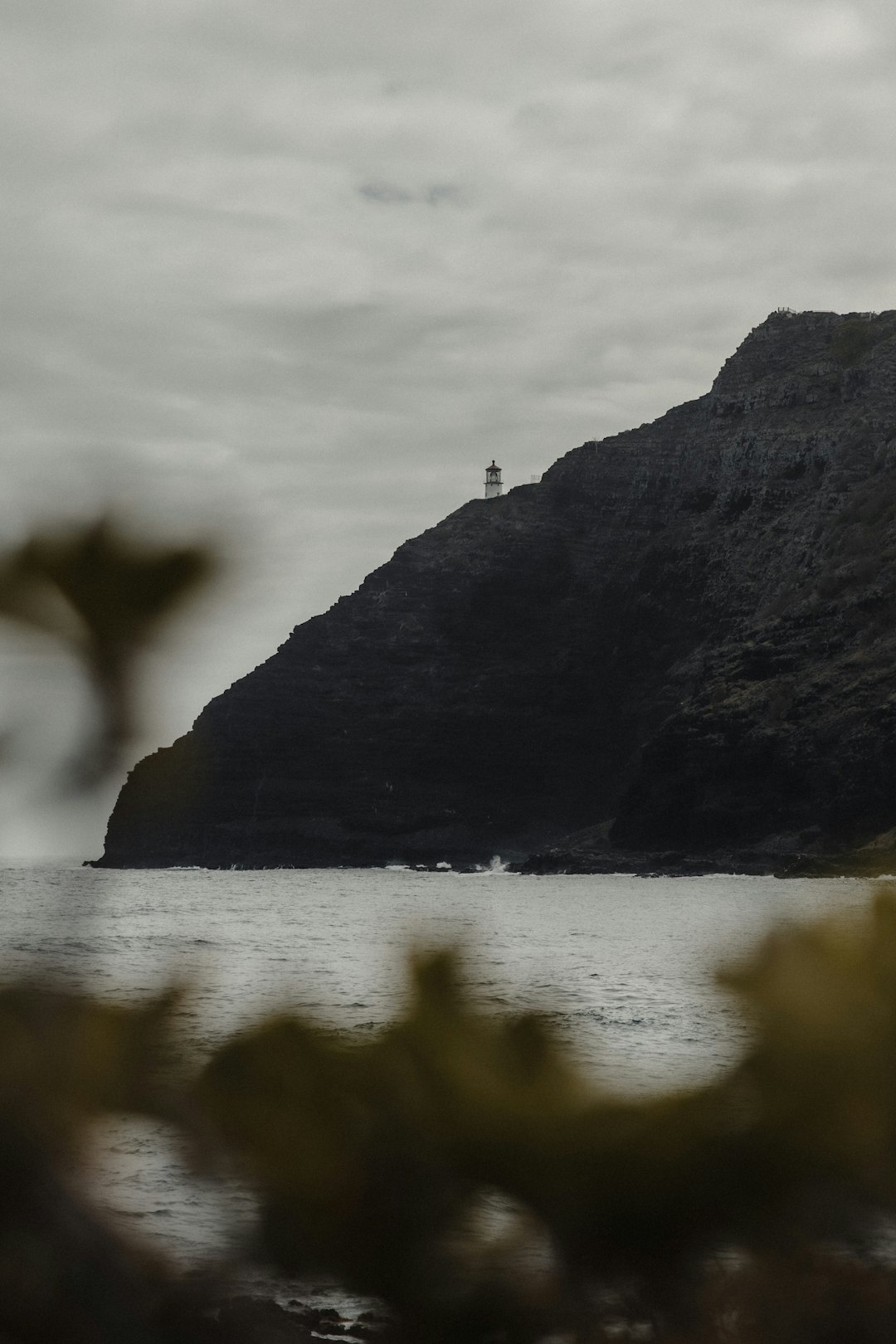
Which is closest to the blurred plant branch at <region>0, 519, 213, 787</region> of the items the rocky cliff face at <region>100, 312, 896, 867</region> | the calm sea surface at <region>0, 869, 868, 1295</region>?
the calm sea surface at <region>0, 869, 868, 1295</region>

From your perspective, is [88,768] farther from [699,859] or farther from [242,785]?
[242,785]

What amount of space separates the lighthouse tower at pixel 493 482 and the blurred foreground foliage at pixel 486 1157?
18756 cm

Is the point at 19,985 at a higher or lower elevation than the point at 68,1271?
higher

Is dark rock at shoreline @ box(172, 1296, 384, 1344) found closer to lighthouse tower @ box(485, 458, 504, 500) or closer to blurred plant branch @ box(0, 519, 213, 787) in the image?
blurred plant branch @ box(0, 519, 213, 787)

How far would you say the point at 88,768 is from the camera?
294 cm

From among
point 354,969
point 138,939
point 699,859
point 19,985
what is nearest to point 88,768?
point 19,985

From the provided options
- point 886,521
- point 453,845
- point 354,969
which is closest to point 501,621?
point 453,845

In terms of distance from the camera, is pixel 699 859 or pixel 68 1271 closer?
pixel 68 1271

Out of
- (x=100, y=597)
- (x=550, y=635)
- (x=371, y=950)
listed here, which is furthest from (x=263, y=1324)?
(x=550, y=635)

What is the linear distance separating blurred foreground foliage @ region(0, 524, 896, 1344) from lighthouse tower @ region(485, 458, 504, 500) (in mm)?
187560

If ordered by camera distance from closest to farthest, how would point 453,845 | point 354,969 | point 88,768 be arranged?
point 88,768
point 354,969
point 453,845

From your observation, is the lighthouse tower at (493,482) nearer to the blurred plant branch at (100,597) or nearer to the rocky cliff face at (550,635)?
the rocky cliff face at (550,635)

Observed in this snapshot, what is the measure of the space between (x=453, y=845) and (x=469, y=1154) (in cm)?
16409

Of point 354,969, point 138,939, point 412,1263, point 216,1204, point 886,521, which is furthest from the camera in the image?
point 886,521
